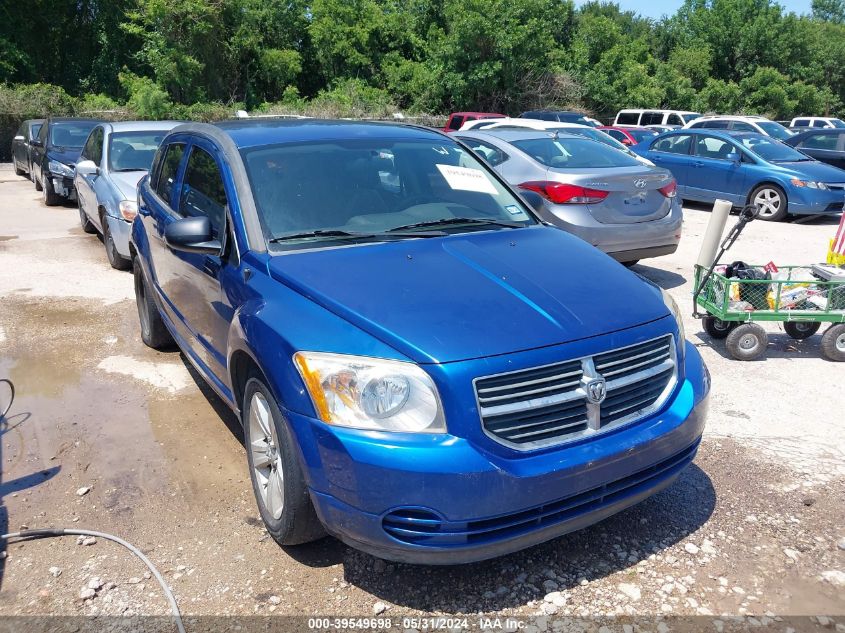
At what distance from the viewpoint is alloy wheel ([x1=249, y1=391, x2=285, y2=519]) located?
126 inches

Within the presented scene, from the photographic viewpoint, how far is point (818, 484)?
3977 millimetres

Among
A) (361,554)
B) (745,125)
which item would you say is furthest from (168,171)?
(745,125)

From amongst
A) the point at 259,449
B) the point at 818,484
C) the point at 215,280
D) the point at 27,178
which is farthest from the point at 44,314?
the point at 27,178

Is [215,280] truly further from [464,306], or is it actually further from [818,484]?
[818,484]

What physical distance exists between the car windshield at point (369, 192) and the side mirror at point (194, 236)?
334mm

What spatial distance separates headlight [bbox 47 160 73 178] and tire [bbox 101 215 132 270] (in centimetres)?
522

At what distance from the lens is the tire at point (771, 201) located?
490 inches

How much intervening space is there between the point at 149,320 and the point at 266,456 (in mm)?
3039

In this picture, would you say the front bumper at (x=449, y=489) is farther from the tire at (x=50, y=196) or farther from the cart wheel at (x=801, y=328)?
the tire at (x=50, y=196)

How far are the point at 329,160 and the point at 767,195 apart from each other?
10.7 m

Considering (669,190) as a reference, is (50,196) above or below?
below

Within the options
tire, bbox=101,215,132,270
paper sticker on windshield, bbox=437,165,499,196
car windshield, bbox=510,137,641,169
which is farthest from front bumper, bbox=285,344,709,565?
tire, bbox=101,215,132,270

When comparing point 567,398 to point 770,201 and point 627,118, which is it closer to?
point 770,201

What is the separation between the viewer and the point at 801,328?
6.23 metres
